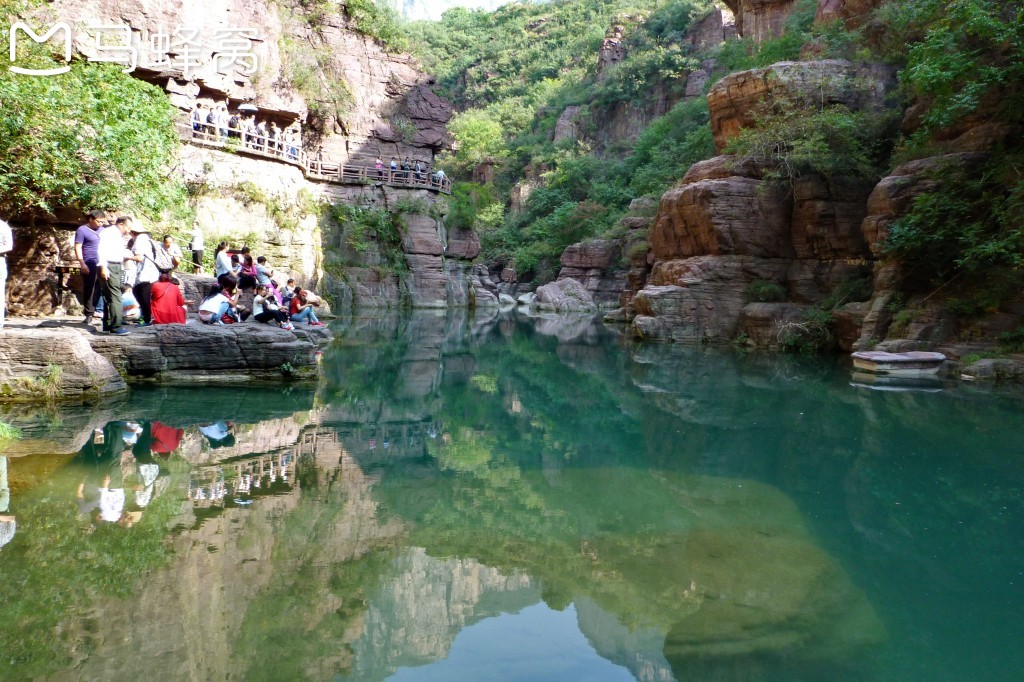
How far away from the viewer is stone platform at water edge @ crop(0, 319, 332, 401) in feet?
21.3

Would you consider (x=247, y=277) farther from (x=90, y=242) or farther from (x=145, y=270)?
(x=90, y=242)

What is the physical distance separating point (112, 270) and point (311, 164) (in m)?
23.2

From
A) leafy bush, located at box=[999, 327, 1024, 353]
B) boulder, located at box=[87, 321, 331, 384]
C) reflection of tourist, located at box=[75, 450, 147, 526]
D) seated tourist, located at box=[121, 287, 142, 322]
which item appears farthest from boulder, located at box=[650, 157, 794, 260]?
reflection of tourist, located at box=[75, 450, 147, 526]

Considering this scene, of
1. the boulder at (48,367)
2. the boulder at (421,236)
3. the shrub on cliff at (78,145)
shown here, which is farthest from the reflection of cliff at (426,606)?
the boulder at (421,236)

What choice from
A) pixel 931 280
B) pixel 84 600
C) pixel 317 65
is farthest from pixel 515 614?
pixel 317 65

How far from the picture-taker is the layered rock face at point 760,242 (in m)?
15.5

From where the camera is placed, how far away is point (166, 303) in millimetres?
8828

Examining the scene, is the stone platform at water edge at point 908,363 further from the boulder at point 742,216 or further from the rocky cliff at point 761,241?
the boulder at point 742,216

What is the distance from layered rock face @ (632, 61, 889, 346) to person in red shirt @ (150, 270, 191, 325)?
36.5 ft

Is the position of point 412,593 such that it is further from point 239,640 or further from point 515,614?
point 239,640

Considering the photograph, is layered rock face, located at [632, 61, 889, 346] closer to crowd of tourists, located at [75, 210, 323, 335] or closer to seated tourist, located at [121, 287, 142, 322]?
crowd of tourists, located at [75, 210, 323, 335]

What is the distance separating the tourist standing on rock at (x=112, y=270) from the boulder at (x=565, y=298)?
25213 mm

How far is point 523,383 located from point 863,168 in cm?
1002

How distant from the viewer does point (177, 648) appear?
2.41 metres
